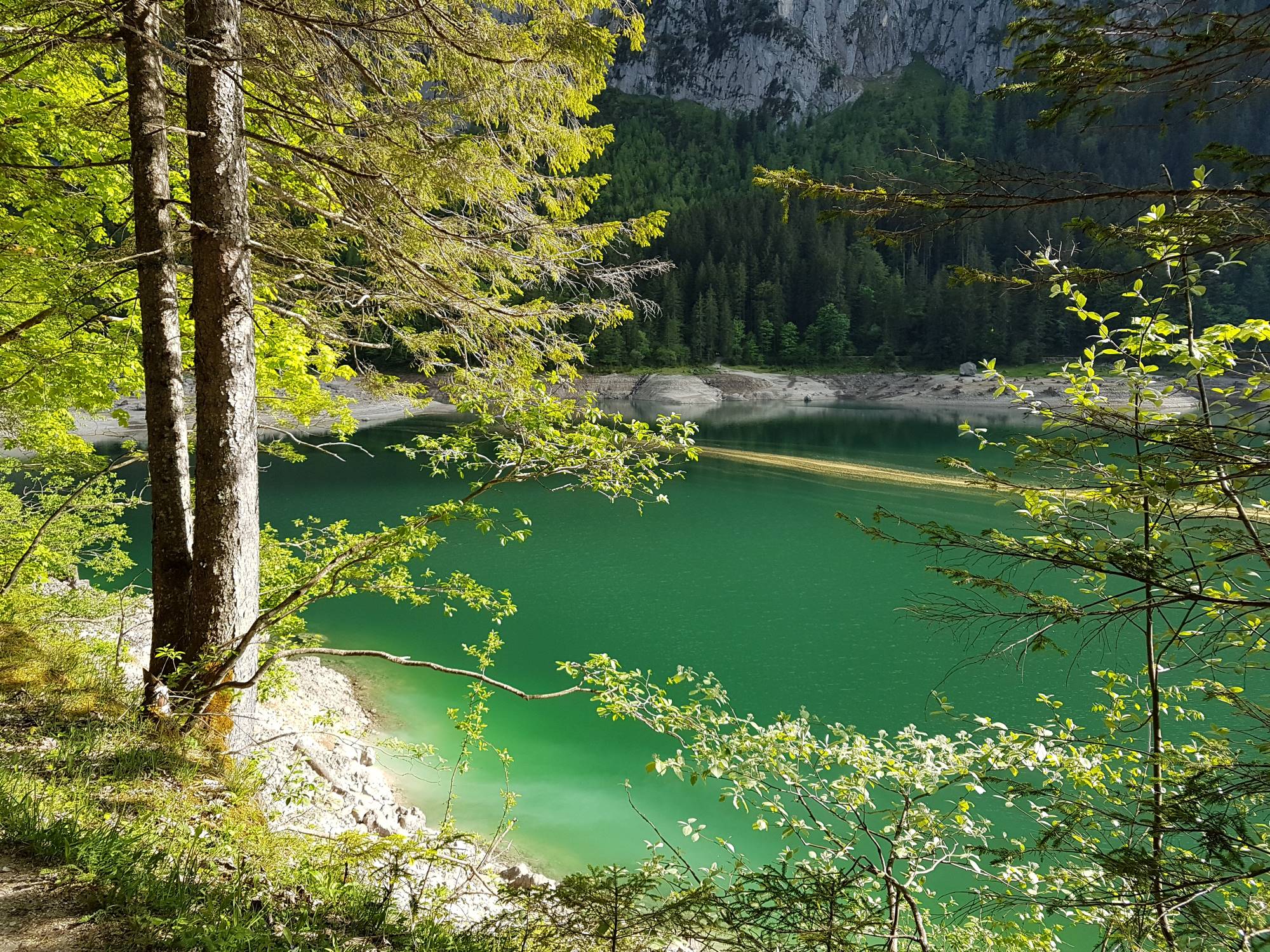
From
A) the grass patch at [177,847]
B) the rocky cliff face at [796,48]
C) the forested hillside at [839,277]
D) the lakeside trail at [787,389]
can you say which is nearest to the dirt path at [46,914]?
the grass patch at [177,847]

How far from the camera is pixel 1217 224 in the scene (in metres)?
2.23

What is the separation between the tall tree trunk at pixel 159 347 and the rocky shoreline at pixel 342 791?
939 mm

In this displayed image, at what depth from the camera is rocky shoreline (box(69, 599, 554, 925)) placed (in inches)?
145

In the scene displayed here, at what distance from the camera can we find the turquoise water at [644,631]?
785 centimetres

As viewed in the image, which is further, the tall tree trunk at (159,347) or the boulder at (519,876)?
the boulder at (519,876)

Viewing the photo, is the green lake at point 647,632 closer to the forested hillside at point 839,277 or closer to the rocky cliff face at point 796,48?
the forested hillside at point 839,277

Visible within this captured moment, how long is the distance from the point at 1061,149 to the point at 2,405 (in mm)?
95344

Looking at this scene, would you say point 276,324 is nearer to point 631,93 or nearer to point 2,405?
point 2,405

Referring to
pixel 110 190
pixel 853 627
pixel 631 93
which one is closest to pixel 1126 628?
pixel 853 627

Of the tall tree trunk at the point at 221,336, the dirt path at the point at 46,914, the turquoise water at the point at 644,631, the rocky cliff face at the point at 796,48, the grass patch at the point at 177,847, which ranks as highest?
the rocky cliff face at the point at 796,48

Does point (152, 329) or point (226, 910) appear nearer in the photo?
point (226, 910)

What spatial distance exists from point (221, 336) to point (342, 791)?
4.69 meters

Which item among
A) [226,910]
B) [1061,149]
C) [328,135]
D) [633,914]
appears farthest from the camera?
[1061,149]

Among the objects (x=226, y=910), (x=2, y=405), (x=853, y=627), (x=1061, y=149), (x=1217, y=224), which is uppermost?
(x=1061, y=149)
